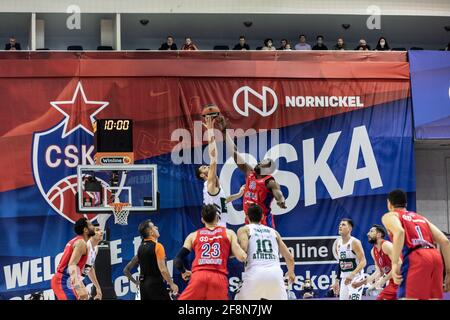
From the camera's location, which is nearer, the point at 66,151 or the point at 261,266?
the point at 261,266

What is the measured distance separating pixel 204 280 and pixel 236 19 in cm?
1561

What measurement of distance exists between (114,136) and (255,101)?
513 centimetres

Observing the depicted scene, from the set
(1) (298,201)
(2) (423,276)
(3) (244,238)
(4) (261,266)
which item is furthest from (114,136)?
(2) (423,276)

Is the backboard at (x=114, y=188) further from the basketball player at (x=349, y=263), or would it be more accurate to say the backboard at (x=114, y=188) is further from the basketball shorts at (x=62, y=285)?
the basketball player at (x=349, y=263)

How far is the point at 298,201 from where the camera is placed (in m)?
20.5

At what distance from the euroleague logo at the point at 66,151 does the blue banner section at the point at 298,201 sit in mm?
124

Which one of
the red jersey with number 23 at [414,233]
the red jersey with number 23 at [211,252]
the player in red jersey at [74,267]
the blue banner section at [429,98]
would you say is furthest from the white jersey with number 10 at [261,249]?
the blue banner section at [429,98]

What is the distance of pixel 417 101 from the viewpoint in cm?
2089

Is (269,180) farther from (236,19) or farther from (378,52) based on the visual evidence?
(236,19)

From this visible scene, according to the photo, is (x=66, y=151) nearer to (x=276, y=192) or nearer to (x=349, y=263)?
(x=276, y=192)

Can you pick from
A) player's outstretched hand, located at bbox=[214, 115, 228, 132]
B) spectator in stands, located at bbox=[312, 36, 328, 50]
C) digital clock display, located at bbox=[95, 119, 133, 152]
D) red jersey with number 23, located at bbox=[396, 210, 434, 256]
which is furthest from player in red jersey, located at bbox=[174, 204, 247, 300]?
spectator in stands, located at bbox=[312, 36, 328, 50]

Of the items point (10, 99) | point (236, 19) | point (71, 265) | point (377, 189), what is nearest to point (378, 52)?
point (377, 189)

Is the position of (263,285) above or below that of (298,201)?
below
